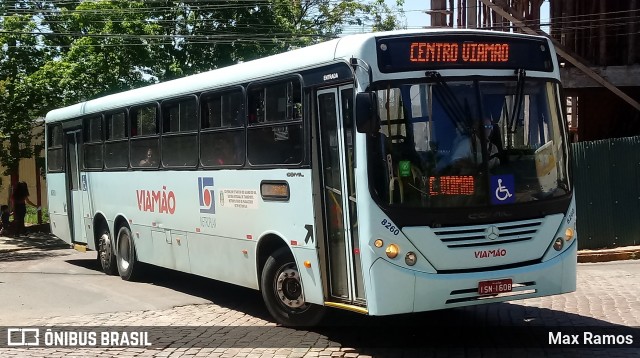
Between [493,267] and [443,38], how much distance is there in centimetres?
219

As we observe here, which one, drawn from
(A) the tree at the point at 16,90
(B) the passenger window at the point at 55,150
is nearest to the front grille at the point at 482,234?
(B) the passenger window at the point at 55,150

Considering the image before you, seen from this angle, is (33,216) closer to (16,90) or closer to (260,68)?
(16,90)

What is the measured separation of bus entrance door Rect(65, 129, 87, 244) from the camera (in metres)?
15.6

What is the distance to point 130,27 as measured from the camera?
80.2ft

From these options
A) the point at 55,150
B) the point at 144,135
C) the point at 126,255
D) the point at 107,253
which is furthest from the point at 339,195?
the point at 55,150

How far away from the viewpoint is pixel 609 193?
15.5m

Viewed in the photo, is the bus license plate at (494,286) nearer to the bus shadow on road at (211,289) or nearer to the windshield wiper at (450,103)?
the windshield wiper at (450,103)

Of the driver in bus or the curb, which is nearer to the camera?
the driver in bus

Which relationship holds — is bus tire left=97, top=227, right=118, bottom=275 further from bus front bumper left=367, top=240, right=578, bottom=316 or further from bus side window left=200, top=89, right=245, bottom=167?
bus front bumper left=367, top=240, right=578, bottom=316

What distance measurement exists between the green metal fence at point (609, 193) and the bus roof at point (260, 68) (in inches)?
320

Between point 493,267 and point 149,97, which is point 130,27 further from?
point 493,267

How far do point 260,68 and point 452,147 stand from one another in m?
2.96

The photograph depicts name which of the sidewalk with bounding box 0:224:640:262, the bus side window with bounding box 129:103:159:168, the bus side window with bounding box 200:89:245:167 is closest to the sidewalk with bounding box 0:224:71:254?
the sidewalk with bounding box 0:224:640:262

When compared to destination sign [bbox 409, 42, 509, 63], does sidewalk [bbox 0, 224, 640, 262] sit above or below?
below
